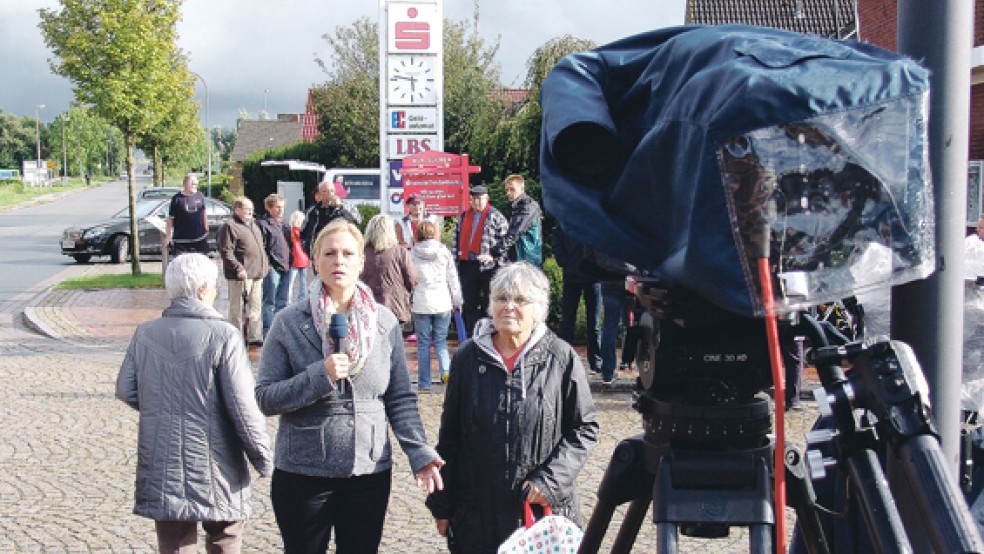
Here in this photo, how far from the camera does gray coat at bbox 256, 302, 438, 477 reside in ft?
12.7

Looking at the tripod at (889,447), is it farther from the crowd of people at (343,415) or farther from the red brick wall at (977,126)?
the red brick wall at (977,126)

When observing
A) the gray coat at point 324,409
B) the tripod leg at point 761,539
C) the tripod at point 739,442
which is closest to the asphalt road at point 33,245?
the gray coat at point 324,409

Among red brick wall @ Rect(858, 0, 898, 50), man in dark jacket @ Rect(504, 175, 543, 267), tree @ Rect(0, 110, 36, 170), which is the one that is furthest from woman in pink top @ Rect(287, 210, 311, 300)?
tree @ Rect(0, 110, 36, 170)

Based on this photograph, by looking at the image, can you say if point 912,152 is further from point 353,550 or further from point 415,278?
point 415,278

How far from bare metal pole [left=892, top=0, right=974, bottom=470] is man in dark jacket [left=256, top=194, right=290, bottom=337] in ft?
36.8

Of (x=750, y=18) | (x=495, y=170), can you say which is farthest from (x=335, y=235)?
(x=750, y=18)

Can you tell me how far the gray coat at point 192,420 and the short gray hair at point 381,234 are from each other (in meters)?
5.07

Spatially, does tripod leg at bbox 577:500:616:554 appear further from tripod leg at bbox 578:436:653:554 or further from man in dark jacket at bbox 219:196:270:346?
man in dark jacket at bbox 219:196:270:346

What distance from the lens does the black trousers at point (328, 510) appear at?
3.92 metres

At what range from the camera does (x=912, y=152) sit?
1.80 metres

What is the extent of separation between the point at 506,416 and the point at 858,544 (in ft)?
5.18

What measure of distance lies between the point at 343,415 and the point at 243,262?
877cm

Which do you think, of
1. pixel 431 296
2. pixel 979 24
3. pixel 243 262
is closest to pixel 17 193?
pixel 243 262

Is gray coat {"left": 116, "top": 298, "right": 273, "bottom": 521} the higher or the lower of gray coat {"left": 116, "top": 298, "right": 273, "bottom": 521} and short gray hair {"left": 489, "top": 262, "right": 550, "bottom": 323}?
the lower
